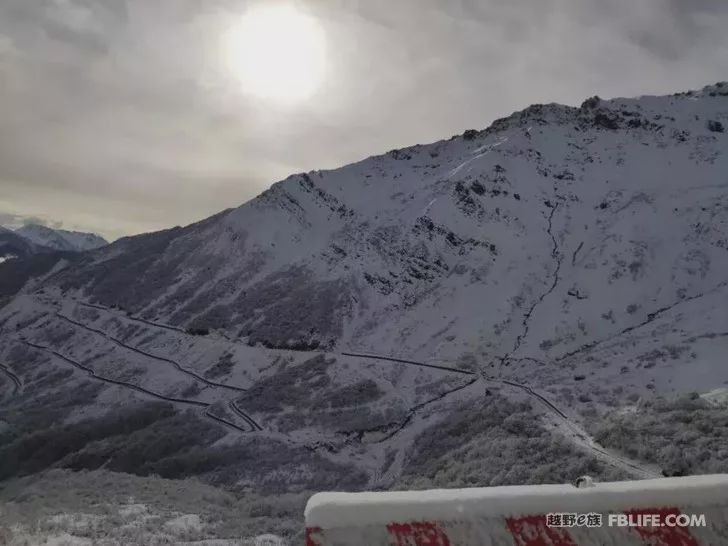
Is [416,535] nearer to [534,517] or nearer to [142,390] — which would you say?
[534,517]

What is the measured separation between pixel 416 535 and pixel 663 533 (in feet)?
7.59

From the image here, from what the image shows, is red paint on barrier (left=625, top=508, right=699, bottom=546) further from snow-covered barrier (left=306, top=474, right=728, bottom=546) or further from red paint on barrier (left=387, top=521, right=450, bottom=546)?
red paint on barrier (left=387, top=521, right=450, bottom=546)

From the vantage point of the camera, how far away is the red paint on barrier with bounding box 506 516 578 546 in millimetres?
4941

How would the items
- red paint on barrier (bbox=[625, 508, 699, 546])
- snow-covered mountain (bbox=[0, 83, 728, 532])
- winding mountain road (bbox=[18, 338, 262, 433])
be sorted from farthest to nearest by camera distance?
1. winding mountain road (bbox=[18, 338, 262, 433])
2. snow-covered mountain (bbox=[0, 83, 728, 532])
3. red paint on barrier (bbox=[625, 508, 699, 546])

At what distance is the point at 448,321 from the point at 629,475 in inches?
1492

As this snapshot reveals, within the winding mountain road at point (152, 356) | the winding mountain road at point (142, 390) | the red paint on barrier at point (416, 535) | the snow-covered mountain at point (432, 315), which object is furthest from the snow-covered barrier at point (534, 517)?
the winding mountain road at point (152, 356)

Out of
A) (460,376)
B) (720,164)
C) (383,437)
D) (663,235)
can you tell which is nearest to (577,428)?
(383,437)

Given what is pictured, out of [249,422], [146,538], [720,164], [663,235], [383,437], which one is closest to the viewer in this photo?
[146,538]

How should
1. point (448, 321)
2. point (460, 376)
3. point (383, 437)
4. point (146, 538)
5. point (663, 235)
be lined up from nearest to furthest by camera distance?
1. point (146, 538)
2. point (383, 437)
3. point (460, 376)
4. point (448, 321)
5. point (663, 235)

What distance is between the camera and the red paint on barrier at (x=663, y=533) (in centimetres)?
491

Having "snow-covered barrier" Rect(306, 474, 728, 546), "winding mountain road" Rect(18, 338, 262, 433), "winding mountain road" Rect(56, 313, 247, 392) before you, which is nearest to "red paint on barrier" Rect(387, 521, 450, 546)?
"snow-covered barrier" Rect(306, 474, 728, 546)

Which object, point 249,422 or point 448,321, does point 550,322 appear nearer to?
point 448,321

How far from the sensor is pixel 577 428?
28.4 meters

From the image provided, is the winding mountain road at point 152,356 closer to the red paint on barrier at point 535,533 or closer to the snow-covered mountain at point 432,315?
the snow-covered mountain at point 432,315
